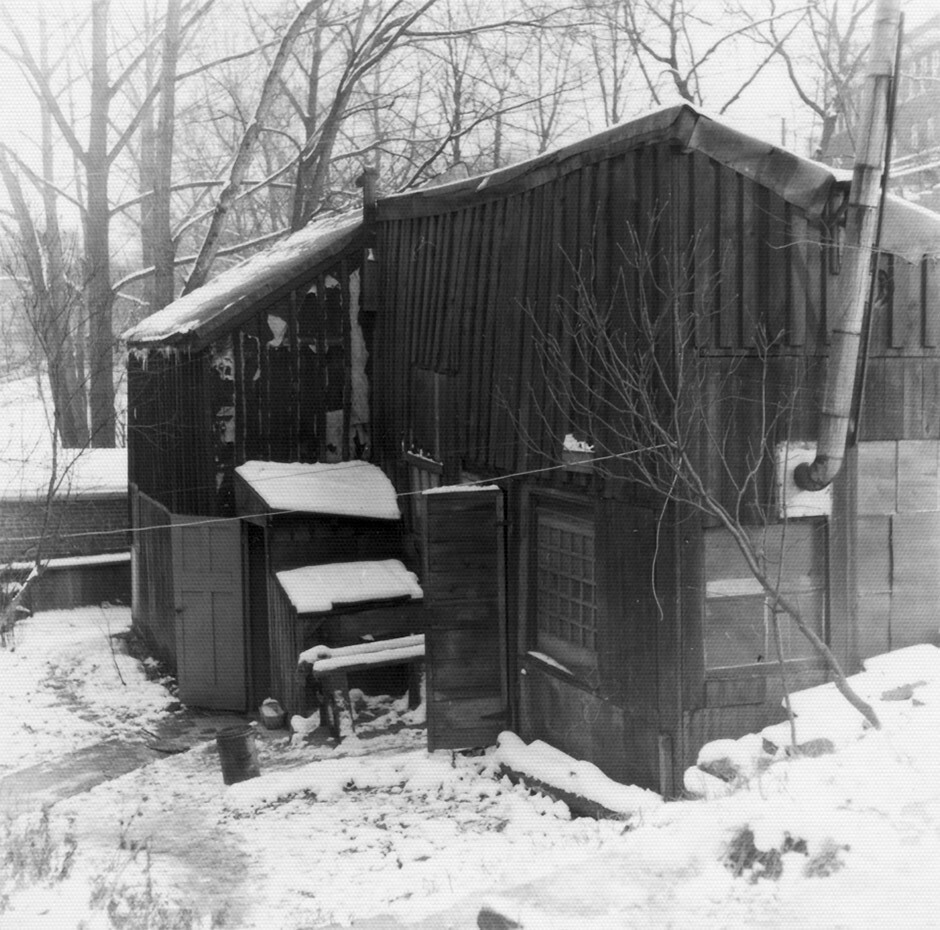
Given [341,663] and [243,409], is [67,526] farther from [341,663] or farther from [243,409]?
[341,663]

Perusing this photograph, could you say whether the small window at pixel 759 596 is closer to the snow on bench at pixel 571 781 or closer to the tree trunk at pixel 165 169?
the snow on bench at pixel 571 781

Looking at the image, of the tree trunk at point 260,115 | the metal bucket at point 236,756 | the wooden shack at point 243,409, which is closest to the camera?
the metal bucket at point 236,756

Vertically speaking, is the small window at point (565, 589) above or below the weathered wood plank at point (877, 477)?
below

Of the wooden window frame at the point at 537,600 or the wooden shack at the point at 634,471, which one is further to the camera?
the wooden window frame at the point at 537,600

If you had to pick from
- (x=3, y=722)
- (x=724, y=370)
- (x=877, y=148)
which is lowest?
(x=3, y=722)

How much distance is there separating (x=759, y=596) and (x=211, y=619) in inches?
296

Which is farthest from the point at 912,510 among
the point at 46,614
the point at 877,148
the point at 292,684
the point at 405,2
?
the point at 405,2

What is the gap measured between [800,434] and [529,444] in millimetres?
2430

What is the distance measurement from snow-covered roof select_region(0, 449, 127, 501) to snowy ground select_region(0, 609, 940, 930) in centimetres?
641

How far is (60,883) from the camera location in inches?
255

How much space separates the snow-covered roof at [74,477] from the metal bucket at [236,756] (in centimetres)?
865

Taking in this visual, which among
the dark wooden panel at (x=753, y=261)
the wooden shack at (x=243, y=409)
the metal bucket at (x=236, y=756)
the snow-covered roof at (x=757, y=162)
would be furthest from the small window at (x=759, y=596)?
the wooden shack at (x=243, y=409)

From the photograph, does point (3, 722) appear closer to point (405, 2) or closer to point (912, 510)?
point (912, 510)

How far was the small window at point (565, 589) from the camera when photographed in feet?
30.8
